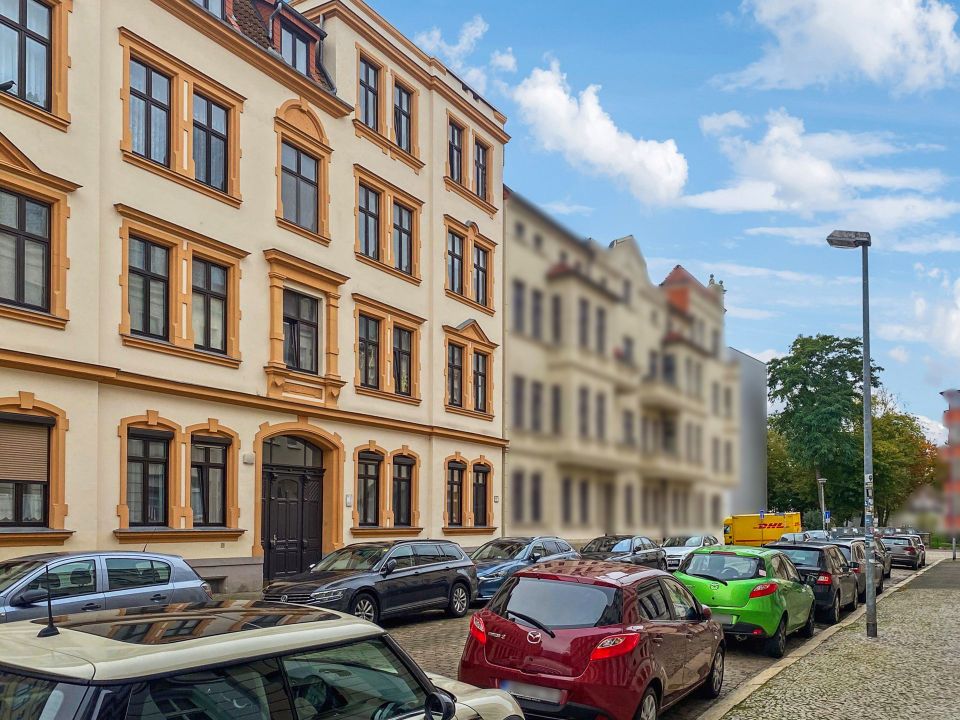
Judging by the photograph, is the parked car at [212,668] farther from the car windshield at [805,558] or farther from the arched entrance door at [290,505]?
the arched entrance door at [290,505]

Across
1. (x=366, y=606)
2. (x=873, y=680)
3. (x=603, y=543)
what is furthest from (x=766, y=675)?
(x=603, y=543)

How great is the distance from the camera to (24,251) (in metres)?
16.3

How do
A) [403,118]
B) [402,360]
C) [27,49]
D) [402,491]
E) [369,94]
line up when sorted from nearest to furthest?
[27,49], [369,94], [402,491], [402,360], [403,118]

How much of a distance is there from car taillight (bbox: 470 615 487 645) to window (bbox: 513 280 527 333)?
211 inches

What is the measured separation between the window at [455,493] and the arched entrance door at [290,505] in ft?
18.5

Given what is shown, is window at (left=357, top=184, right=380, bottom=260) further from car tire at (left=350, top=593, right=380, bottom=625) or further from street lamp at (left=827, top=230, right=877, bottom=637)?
street lamp at (left=827, top=230, right=877, bottom=637)

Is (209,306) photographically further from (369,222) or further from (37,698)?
(37,698)

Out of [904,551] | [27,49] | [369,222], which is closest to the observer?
[27,49]

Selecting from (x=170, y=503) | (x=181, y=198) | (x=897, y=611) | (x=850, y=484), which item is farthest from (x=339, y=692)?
(x=850, y=484)

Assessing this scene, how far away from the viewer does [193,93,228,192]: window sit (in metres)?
20.3

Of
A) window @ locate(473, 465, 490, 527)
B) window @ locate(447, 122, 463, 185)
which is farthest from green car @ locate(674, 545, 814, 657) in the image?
window @ locate(447, 122, 463, 185)

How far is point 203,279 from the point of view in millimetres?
20219

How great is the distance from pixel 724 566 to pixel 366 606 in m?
5.64

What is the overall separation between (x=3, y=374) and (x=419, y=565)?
7588mm
